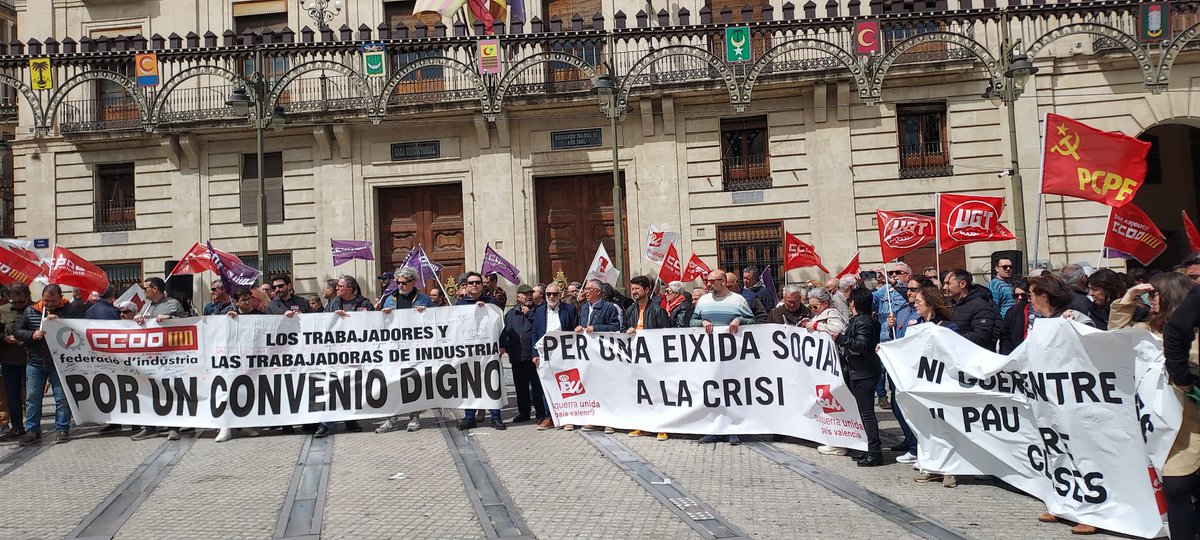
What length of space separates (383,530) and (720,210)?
1809 centimetres

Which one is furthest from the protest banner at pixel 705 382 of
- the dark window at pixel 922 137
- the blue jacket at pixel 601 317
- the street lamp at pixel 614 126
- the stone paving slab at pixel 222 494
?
the dark window at pixel 922 137

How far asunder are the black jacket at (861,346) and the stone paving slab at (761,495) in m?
1.16

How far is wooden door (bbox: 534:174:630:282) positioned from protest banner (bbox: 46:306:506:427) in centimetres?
1364

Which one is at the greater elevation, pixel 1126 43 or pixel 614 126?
pixel 1126 43

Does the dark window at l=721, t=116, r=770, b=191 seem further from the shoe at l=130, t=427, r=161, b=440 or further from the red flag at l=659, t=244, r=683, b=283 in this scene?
the shoe at l=130, t=427, r=161, b=440

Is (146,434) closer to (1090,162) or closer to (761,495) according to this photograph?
(761,495)

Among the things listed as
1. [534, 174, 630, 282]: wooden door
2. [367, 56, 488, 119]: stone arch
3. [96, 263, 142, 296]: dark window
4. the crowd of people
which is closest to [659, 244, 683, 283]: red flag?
the crowd of people

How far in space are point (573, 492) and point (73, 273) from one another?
9.87m

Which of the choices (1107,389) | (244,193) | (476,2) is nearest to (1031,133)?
(476,2)

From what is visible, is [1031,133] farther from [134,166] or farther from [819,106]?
[134,166]

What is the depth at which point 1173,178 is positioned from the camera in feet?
84.2

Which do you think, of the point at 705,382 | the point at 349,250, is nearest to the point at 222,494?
the point at 705,382

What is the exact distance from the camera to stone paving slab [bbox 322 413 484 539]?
5.70 m

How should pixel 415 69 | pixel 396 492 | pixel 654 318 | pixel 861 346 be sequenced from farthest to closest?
1. pixel 415 69
2. pixel 654 318
3. pixel 861 346
4. pixel 396 492
